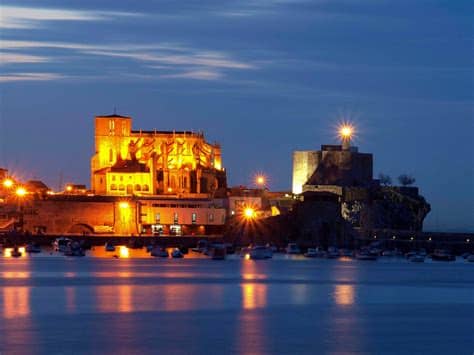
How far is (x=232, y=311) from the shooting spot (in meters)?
35.0

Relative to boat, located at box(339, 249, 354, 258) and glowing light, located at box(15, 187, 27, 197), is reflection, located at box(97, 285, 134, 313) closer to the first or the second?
boat, located at box(339, 249, 354, 258)

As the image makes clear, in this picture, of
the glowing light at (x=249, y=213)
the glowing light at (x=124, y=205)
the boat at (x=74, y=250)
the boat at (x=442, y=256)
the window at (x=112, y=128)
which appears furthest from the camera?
the window at (x=112, y=128)

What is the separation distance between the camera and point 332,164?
8356 cm

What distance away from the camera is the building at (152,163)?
288ft

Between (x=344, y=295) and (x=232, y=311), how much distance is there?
780 centimetres

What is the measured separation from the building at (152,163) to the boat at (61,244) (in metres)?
8.79

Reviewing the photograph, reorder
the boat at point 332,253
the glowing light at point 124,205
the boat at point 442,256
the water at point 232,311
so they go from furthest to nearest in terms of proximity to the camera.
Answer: the glowing light at point 124,205
the boat at point 332,253
the boat at point 442,256
the water at point 232,311

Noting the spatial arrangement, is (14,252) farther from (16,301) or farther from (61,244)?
(16,301)

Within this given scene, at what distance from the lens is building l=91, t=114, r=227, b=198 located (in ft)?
288

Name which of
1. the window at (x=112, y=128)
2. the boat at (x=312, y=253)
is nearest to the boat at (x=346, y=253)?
the boat at (x=312, y=253)

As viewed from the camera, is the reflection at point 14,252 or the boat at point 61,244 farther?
the boat at point 61,244

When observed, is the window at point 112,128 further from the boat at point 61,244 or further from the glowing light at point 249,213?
the boat at point 61,244

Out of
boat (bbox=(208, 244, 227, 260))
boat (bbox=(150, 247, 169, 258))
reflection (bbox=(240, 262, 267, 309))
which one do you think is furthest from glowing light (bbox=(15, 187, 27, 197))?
reflection (bbox=(240, 262, 267, 309))

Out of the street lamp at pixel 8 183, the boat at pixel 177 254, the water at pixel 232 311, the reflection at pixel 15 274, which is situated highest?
the street lamp at pixel 8 183
